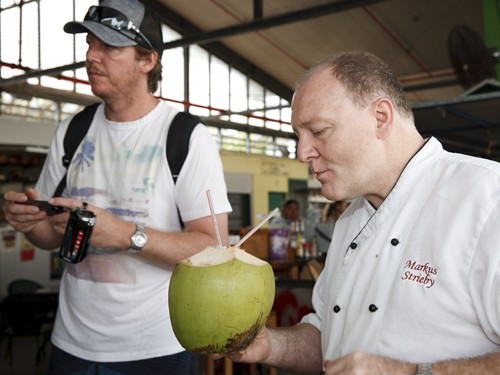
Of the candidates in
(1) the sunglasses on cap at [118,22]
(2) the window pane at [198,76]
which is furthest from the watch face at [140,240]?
(2) the window pane at [198,76]

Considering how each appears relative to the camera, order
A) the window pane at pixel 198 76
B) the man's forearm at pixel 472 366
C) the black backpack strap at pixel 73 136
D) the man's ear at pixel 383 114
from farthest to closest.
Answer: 1. the window pane at pixel 198 76
2. the black backpack strap at pixel 73 136
3. the man's ear at pixel 383 114
4. the man's forearm at pixel 472 366

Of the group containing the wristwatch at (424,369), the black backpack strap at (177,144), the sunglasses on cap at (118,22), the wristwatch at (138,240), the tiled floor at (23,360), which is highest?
the sunglasses on cap at (118,22)

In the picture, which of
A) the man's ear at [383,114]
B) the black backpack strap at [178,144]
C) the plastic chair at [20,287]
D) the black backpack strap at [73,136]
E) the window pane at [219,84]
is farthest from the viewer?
the window pane at [219,84]

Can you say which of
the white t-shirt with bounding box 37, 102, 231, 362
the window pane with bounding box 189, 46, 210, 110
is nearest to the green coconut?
the white t-shirt with bounding box 37, 102, 231, 362

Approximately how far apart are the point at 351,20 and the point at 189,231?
10.6 metres

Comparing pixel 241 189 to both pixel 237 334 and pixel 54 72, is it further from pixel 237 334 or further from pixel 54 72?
pixel 237 334

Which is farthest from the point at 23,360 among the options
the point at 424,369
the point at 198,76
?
the point at 198,76

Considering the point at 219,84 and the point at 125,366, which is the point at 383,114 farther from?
the point at 219,84

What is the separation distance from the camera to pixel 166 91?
1259cm

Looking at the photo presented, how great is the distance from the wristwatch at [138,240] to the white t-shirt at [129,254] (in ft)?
0.36

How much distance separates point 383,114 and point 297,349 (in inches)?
24.7

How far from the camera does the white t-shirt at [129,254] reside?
5.35 ft

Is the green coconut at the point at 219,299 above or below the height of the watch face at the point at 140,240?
below

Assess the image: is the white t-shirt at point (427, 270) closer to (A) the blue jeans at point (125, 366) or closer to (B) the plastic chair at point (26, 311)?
(A) the blue jeans at point (125, 366)
